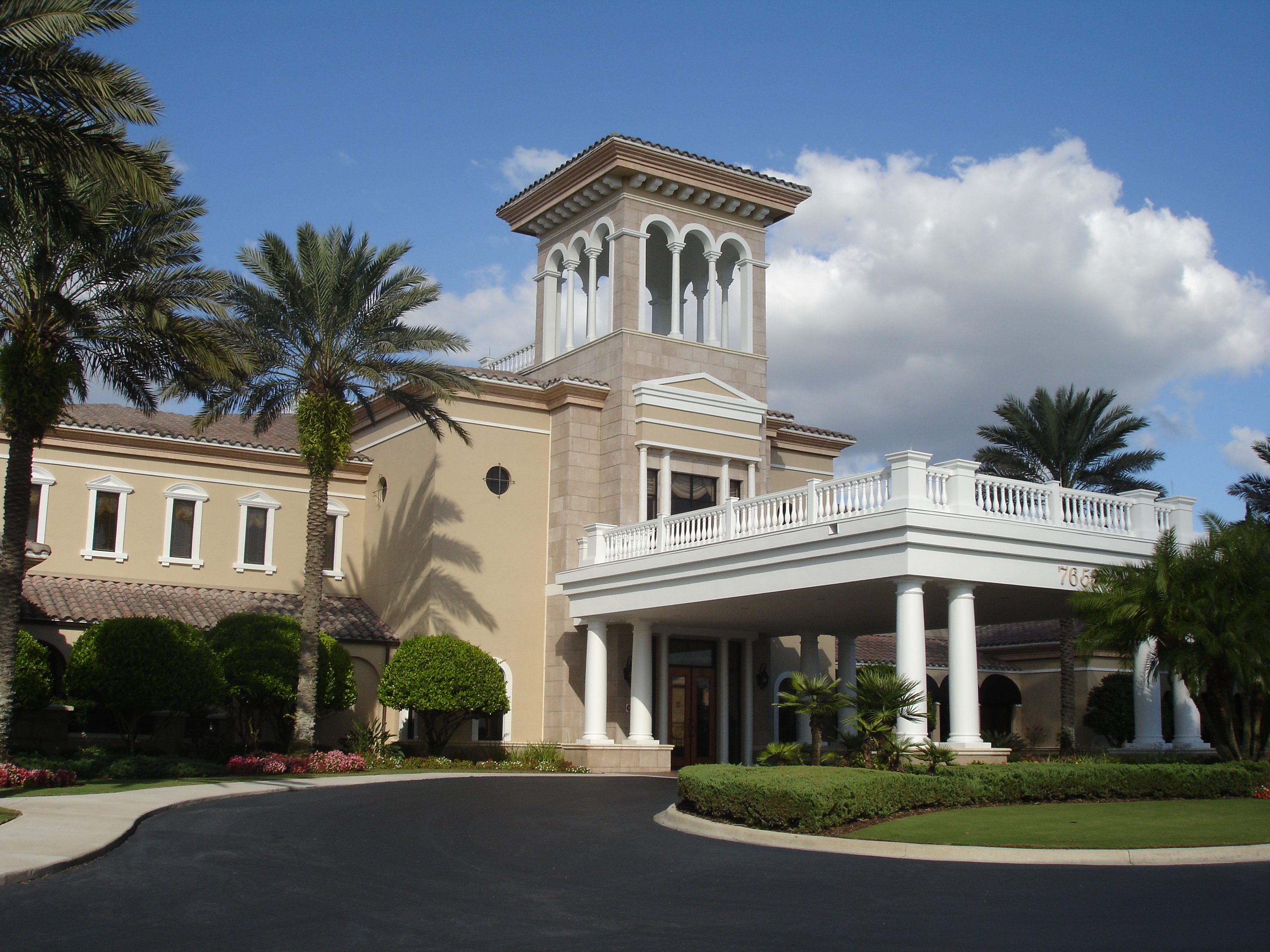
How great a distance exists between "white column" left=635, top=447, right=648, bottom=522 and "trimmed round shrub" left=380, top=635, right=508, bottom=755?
5553 millimetres

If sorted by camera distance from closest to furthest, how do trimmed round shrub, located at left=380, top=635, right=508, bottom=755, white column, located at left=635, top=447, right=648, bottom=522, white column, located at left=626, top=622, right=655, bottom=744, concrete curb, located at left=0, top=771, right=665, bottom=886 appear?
concrete curb, located at left=0, top=771, right=665, bottom=886 < trimmed round shrub, located at left=380, top=635, right=508, bottom=755 < white column, located at left=626, top=622, right=655, bottom=744 < white column, located at left=635, top=447, right=648, bottom=522

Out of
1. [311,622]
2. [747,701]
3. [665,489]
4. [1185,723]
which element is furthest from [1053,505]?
[311,622]

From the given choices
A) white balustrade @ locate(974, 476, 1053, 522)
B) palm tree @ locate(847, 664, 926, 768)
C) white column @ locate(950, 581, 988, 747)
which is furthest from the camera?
white balustrade @ locate(974, 476, 1053, 522)

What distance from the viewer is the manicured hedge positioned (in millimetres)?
16172

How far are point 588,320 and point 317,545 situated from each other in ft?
36.7

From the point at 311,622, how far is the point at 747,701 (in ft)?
40.6

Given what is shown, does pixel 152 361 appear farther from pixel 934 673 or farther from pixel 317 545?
pixel 934 673

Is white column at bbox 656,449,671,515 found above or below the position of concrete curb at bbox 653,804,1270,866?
above

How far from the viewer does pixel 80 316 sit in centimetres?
2195

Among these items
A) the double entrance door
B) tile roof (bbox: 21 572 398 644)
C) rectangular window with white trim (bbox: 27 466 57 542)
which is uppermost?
rectangular window with white trim (bbox: 27 466 57 542)

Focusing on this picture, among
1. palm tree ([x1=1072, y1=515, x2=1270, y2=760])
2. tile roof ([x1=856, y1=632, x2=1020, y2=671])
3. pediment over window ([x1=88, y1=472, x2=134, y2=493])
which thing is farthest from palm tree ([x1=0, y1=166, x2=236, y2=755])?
tile roof ([x1=856, y1=632, x2=1020, y2=671])

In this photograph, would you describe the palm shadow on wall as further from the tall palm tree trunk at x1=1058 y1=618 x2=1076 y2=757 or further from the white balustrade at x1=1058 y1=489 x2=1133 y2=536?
the tall palm tree trunk at x1=1058 y1=618 x2=1076 y2=757

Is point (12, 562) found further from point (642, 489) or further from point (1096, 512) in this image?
point (1096, 512)

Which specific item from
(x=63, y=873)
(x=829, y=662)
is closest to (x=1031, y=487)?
(x=829, y=662)
